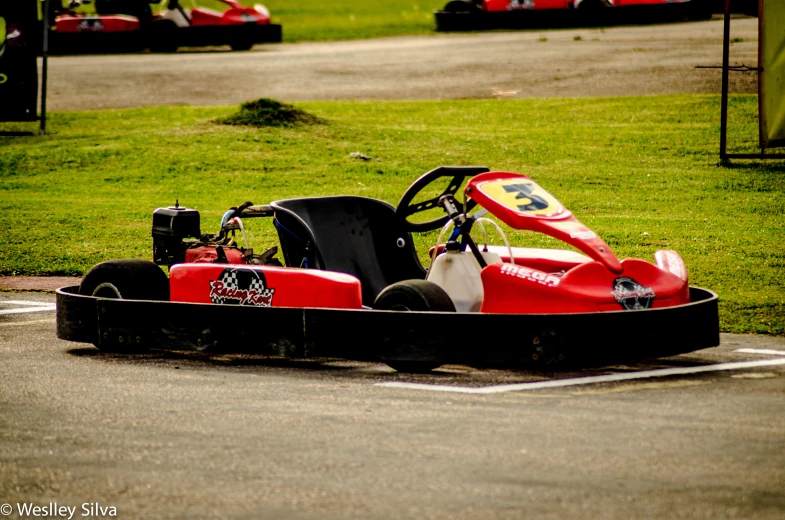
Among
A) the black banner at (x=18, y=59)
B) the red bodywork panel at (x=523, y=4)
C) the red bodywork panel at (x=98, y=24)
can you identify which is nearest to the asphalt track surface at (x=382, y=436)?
the black banner at (x=18, y=59)

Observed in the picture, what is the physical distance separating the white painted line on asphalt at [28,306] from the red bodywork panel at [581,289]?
3411 millimetres

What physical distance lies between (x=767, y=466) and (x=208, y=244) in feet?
12.6

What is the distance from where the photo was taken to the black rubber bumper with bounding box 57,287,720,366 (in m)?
5.98

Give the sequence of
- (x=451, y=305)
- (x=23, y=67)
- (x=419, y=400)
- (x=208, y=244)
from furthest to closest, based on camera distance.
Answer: (x=23, y=67) < (x=208, y=244) < (x=451, y=305) < (x=419, y=400)

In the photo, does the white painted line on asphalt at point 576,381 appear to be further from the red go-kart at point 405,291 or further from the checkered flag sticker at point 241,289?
the checkered flag sticker at point 241,289

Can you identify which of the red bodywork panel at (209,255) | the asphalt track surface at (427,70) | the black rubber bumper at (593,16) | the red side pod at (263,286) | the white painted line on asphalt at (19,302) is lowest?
the white painted line on asphalt at (19,302)

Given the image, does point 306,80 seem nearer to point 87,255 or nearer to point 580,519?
point 87,255

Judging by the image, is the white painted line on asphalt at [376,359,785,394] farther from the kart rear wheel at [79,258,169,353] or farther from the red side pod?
the kart rear wheel at [79,258,169,353]

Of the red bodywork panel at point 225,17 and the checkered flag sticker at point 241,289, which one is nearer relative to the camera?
the checkered flag sticker at point 241,289

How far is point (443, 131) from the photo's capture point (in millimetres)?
15844

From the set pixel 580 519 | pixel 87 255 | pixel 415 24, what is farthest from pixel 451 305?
pixel 415 24

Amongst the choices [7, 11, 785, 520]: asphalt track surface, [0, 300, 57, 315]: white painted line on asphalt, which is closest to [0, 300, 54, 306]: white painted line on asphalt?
[0, 300, 57, 315]: white painted line on asphalt

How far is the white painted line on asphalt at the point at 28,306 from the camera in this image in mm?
8445

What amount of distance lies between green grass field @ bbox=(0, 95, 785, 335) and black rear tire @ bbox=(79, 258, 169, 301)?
2930mm
